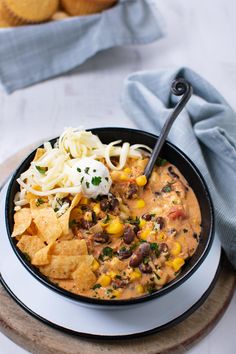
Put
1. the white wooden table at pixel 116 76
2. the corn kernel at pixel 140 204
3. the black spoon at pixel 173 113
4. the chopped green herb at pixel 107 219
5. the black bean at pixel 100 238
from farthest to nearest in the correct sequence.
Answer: the white wooden table at pixel 116 76, the black spoon at pixel 173 113, the corn kernel at pixel 140 204, the chopped green herb at pixel 107 219, the black bean at pixel 100 238

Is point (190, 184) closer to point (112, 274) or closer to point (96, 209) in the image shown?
point (96, 209)

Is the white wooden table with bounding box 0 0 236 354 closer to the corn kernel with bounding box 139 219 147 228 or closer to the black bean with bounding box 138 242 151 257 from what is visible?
the corn kernel with bounding box 139 219 147 228

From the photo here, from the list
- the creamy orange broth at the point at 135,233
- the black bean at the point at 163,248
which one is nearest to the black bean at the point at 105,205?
the creamy orange broth at the point at 135,233

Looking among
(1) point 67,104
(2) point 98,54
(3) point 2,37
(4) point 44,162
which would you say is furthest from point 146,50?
(4) point 44,162

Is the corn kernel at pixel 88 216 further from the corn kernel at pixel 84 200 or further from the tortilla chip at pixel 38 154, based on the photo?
the tortilla chip at pixel 38 154

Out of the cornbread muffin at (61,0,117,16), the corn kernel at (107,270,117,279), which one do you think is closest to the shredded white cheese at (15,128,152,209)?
the corn kernel at (107,270,117,279)

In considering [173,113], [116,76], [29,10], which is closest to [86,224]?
[173,113]
